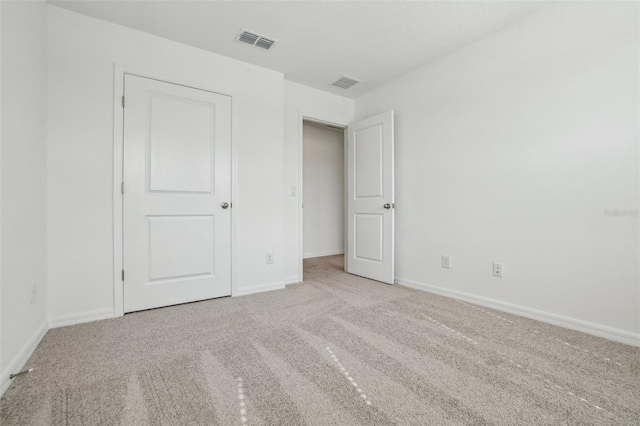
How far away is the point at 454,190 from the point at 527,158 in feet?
2.12

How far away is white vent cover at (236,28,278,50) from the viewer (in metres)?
2.42

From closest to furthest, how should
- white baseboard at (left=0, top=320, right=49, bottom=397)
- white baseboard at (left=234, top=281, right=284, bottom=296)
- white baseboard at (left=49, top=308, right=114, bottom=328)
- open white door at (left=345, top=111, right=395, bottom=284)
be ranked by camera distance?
white baseboard at (left=0, top=320, right=49, bottom=397), white baseboard at (left=49, top=308, right=114, bottom=328), white baseboard at (left=234, top=281, right=284, bottom=296), open white door at (left=345, top=111, right=395, bottom=284)

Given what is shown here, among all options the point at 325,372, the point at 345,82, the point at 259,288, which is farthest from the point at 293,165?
the point at 325,372

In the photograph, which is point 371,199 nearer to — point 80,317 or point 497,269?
point 497,269

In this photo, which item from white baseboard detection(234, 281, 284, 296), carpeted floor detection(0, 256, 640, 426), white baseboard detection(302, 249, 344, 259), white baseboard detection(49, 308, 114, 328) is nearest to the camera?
carpeted floor detection(0, 256, 640, 426)

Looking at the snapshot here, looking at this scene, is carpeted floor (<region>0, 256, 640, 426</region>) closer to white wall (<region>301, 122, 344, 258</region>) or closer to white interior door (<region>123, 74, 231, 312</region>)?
white interior door (<region>123, 74, 231, 312</region>)

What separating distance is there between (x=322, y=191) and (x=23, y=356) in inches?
174

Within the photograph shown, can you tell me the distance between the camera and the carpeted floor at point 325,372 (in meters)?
1.18

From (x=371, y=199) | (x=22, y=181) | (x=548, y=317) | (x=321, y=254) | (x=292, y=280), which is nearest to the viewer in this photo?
(x=22, y=181)

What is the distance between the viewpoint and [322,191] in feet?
18.0

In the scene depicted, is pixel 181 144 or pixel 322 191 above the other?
pixel 181 144

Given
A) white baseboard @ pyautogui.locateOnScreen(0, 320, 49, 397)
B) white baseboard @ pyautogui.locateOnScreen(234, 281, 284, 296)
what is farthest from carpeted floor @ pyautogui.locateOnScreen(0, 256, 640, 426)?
white baseboard @ pyautogui.locateOnScreen(234, 281, 284, 296)

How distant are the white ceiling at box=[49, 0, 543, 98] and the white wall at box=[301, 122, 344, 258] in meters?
2.43

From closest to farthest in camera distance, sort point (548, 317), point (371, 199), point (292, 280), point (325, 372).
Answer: point (325, 372)
point (548, 317)
point (292, 280)
point (371, 199)
